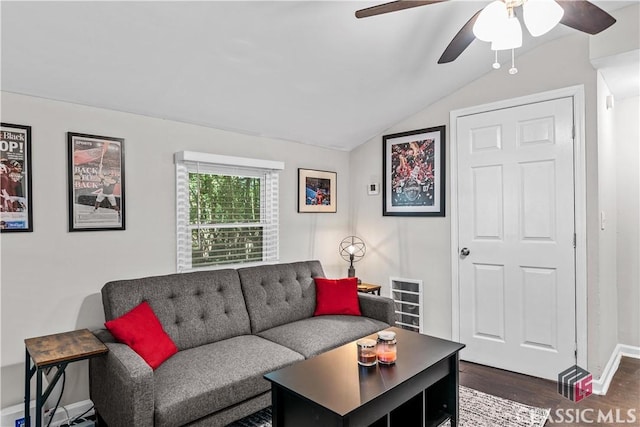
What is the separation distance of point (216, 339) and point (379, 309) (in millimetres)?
1334

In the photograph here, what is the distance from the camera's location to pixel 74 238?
8.07ft

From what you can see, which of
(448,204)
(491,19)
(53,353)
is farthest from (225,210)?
(491,19)

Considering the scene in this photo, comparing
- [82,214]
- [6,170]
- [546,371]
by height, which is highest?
[6,170]

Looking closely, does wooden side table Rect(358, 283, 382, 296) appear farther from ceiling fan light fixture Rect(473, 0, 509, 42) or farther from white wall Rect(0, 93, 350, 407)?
ceiling fan light fixture Rect(473, 0, 509, 42)

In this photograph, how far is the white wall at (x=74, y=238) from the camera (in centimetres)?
224

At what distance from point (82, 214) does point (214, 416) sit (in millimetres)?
1492

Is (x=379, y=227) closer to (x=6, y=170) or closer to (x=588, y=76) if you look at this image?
(x=588, y=76)

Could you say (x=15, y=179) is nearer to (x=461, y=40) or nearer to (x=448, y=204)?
(x=461, y=40)

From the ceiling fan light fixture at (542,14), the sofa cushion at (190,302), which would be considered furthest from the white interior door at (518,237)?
the sofa cushion at (190,302)

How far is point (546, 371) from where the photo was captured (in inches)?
119

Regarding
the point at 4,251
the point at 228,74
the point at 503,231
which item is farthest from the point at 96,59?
the point at 503,231

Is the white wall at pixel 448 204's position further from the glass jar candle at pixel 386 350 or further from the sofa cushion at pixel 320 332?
the glass jar candle at pixel 386 350

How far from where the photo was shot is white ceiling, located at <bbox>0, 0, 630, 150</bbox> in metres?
1.99

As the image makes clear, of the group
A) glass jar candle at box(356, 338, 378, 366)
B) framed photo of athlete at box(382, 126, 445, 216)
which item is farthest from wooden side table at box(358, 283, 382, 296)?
glass jar candle at box(356, 338, 378, 366)
